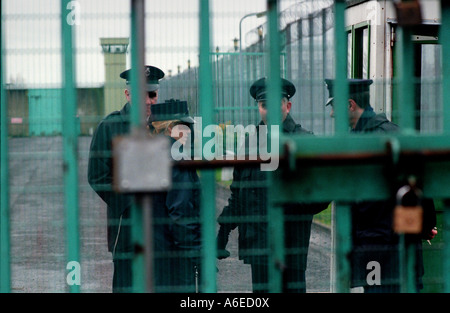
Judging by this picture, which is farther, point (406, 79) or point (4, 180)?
point (4, 180)

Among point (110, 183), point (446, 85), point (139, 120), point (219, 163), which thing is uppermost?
point (446, 85)

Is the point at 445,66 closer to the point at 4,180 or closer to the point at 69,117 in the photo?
the point at 69,117

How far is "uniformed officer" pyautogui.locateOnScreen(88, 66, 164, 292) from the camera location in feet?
13.1

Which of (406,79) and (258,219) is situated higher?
(406,79)

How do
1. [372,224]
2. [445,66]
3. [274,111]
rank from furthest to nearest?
1. [372,224]
2. [445,66]
3. [274,111]

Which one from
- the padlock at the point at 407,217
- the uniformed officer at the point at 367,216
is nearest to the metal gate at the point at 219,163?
the padlock at the point at 407,217

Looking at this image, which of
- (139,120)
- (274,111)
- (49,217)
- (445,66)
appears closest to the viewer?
(139,120)

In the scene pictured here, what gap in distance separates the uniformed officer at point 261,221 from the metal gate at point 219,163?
0.18 feet

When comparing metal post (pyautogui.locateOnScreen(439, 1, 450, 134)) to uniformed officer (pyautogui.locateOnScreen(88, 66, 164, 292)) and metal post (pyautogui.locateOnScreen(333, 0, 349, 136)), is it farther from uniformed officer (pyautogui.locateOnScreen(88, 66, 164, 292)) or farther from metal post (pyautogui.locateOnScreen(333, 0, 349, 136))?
uniformed officer (pyautogui.locateOnScreen(88, 66, 164, 292))

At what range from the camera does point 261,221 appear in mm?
4098

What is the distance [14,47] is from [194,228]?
1430 mm

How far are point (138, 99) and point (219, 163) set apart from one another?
1.58 feet

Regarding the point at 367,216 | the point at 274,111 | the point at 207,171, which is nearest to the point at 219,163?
the point at 207,171
